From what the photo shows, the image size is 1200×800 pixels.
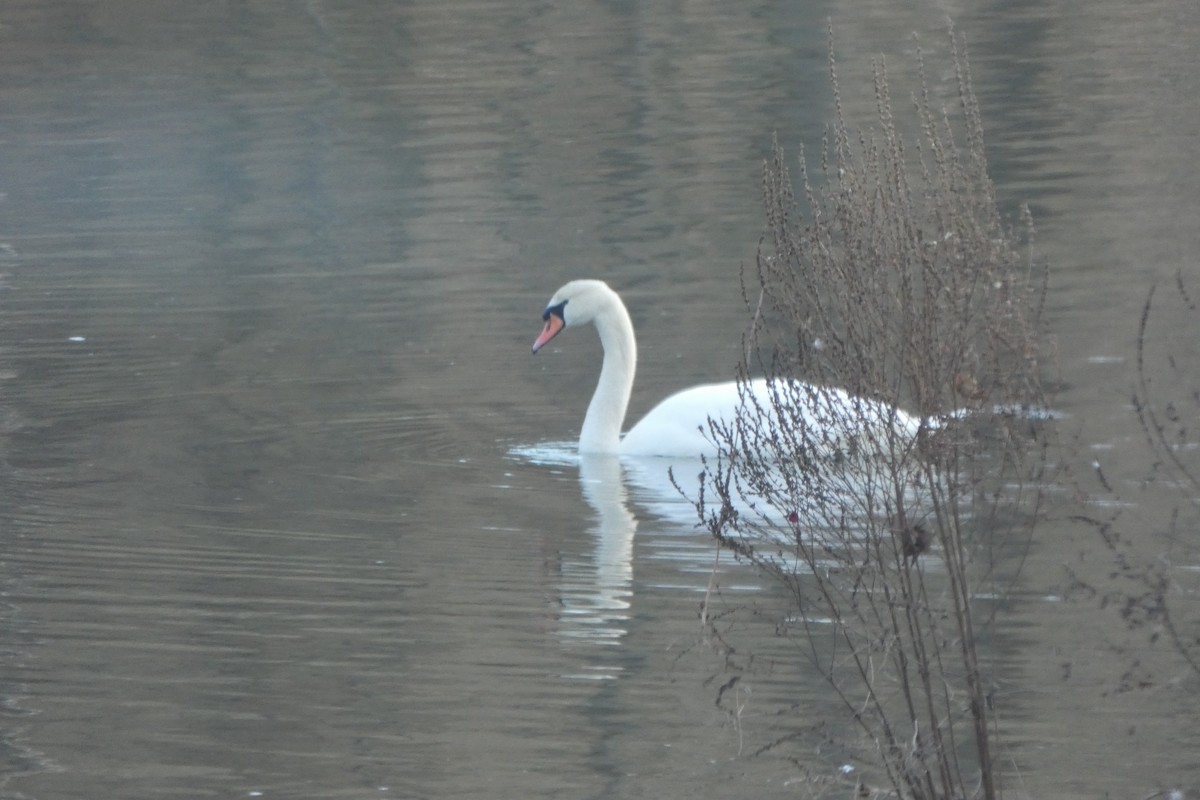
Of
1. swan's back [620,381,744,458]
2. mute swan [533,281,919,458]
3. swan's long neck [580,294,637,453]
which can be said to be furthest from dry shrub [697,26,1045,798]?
swan's long neck [580,294,637,453]

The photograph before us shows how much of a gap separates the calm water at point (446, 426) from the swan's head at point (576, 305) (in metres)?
0.47

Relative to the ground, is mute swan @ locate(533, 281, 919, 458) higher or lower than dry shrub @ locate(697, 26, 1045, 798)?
lower

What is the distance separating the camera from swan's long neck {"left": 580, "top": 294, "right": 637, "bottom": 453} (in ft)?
32.3

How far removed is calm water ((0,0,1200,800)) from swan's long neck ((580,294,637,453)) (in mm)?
258

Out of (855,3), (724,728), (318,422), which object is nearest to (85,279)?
(318,422)

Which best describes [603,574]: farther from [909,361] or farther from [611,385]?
[909,361]

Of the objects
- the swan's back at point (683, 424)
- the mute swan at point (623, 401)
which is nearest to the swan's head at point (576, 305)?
the mute swan at point (623, 401)

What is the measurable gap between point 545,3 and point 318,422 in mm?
21422

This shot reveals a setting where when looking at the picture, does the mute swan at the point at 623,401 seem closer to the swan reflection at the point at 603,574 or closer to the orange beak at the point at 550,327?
the orange beak at the point at 550,327

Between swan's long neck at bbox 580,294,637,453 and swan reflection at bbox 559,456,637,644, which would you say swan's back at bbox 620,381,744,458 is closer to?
swan's long neck at bbox 580,294,637,453

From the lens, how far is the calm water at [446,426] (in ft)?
19.7

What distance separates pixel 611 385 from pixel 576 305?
0.45 meters

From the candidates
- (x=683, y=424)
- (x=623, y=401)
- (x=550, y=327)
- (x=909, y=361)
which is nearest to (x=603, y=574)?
(x=683, y=424)

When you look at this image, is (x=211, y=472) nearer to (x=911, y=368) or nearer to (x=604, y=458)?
(x=604, y=458)
